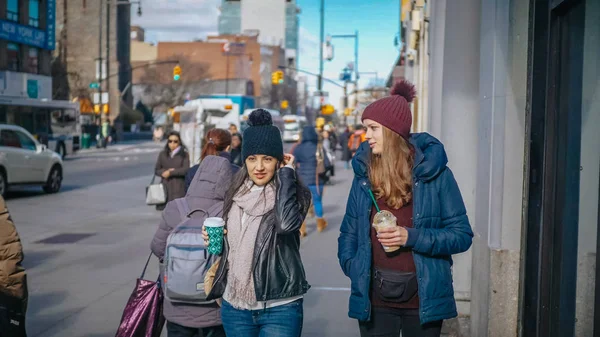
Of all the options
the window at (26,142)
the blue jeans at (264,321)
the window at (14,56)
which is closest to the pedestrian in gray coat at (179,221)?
the blue jeans at (264,321)

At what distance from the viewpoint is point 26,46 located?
49.1 metres

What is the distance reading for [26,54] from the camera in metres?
49.2

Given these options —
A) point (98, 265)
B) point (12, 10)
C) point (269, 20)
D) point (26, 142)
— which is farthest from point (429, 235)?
point (269, 20)

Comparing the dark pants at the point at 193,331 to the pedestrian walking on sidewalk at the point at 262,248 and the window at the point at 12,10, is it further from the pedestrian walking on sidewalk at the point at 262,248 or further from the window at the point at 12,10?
the window at the point at 12,10

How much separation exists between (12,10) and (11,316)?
45907 millimetres

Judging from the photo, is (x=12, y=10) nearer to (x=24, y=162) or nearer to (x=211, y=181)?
(x=24, y=162)

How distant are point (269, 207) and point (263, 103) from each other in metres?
124

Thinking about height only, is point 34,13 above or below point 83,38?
below

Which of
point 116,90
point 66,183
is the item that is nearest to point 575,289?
point 66,183

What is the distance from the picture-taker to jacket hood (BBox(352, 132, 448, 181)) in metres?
3.59

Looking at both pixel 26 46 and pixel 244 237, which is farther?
pixel 26 46

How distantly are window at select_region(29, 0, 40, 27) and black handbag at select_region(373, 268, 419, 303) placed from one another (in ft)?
160

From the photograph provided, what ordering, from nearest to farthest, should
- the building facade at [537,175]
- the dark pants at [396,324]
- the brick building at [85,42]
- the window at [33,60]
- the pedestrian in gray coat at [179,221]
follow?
the dark pants at [396,324] < the building facade at [537,175] < the pedestrian in gray coat at [179,221] < the window at [33,60] < the brick building at [85,42]

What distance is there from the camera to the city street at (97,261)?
23.7ft
